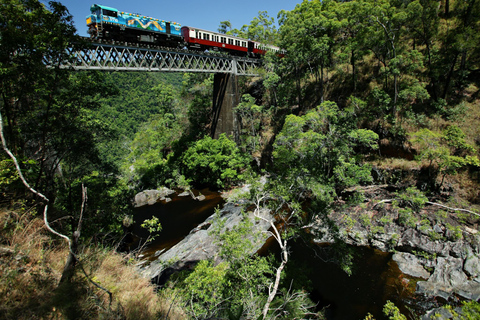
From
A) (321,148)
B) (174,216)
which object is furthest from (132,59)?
(321,148)

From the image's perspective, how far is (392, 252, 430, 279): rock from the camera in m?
11.0

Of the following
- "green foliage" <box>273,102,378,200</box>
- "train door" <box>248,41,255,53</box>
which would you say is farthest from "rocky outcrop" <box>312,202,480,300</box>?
"train door" <box>248,41,255,53</box>

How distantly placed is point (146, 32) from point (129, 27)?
1.84 m

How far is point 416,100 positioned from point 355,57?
609 centimetres

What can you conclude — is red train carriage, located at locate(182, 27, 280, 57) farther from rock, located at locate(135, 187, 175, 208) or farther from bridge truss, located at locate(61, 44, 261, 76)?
rock, located at locate(135, 187, 175, 208)

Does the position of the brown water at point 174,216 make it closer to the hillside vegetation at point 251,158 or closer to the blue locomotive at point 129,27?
the hillside vegetation at point 251,158

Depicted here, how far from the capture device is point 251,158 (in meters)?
24.3

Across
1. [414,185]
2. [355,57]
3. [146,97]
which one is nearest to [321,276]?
[414,185]

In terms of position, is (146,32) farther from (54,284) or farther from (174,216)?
(54,284)

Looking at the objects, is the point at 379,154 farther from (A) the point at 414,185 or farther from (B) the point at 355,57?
(B) the point at 355,57

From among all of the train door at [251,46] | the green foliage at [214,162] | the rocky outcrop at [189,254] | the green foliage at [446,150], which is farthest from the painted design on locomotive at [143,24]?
the green foliage at [446,150]

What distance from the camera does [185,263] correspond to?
1114cm

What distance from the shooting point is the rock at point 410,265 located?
11.0 meters

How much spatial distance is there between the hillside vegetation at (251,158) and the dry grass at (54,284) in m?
0.03
